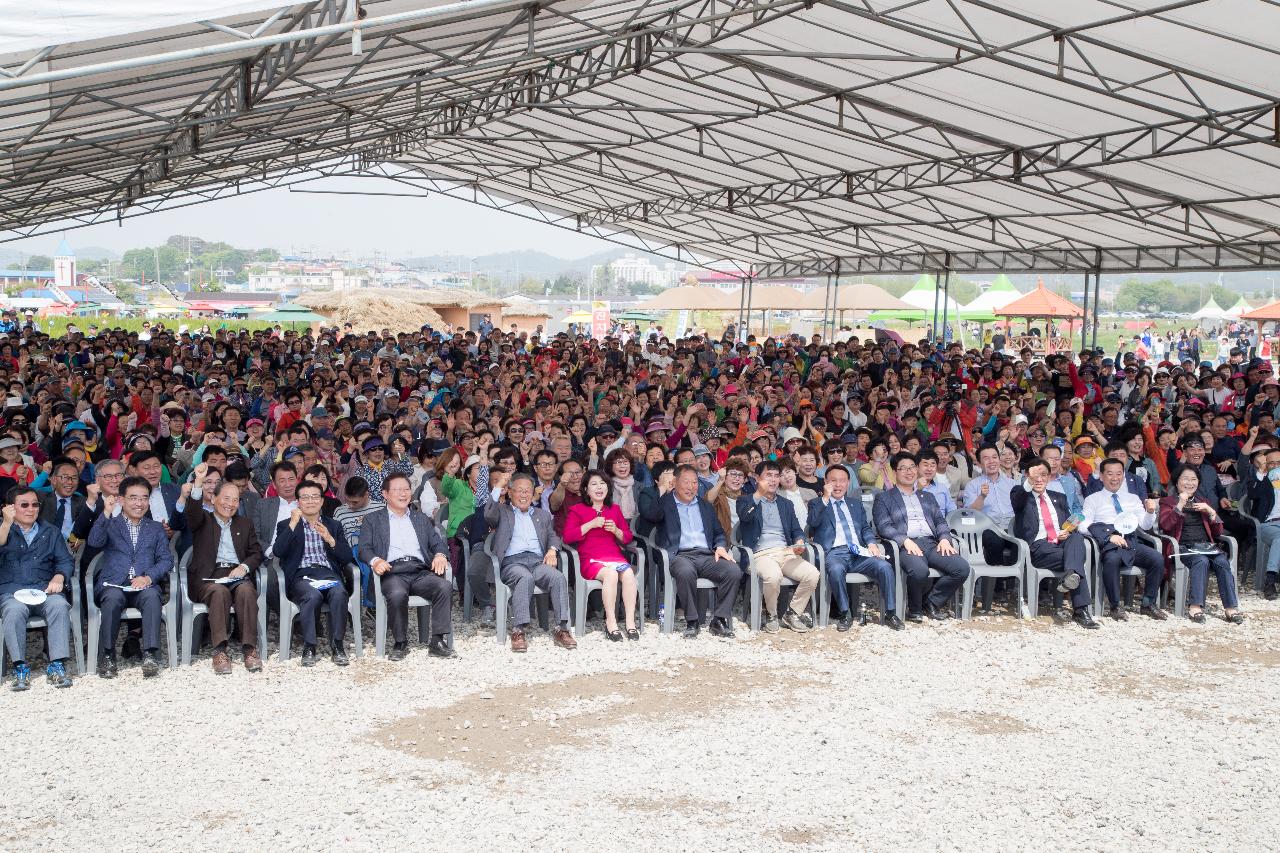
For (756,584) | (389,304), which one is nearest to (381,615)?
(756,584)

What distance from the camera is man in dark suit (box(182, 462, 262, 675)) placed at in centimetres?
556

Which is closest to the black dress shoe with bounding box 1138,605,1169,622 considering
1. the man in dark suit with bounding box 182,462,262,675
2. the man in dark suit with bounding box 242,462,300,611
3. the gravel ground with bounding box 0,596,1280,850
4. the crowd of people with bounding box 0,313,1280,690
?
the crowd of people with bounding box 0,313,1280,690

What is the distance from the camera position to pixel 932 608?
6840 millimetres

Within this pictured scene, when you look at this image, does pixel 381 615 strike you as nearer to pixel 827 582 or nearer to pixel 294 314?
pixel 827 582

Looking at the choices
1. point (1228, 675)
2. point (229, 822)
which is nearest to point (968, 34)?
point (1228, 675)

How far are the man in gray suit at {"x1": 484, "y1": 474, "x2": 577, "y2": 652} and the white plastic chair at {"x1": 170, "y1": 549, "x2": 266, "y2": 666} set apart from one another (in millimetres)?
1172

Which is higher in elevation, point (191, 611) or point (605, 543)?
point (605, 543)

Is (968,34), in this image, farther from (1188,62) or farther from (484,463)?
(484,463)

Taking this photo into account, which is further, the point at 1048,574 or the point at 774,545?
the point at 1048,574

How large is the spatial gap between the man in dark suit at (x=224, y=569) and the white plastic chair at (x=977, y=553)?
3.82m

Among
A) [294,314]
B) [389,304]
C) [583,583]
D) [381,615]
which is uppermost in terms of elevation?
[389,304]

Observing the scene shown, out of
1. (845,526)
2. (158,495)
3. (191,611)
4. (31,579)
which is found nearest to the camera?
(31,579)

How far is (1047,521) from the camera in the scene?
6.96 metres

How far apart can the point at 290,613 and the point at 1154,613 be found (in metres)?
4.79
